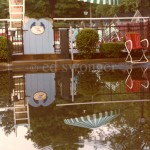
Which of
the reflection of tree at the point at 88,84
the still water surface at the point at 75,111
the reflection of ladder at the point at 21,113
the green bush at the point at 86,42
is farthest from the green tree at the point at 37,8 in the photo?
the reflection of ladder at the point at 21,113

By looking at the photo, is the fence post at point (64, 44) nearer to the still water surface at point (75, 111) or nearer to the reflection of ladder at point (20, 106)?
the still water surface at point (75, 111)

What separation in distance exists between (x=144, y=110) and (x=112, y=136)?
203 cm

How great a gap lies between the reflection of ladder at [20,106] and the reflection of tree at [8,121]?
77 mm

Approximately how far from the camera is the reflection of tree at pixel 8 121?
281 inches

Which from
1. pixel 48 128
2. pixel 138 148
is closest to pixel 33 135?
pixel 48 128

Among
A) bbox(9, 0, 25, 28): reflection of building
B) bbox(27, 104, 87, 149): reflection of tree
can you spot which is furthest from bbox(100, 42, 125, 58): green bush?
bbox(9, 0, 25, 28): reflection of building

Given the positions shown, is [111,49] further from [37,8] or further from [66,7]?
[37,8]

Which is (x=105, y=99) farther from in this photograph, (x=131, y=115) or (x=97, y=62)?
(x=97, y=62)

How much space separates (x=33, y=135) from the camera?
6652 millimetres

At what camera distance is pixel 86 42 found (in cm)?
1684

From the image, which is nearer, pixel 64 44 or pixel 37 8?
pixel 64 44

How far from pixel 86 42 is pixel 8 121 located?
950 centimetres

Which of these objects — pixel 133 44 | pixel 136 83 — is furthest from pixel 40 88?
pixel 133 44

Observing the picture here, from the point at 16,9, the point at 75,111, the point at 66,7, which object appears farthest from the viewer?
the point at 66,7
